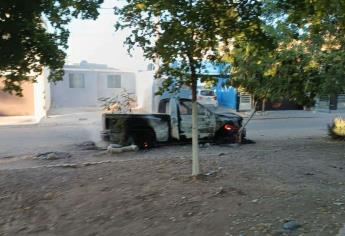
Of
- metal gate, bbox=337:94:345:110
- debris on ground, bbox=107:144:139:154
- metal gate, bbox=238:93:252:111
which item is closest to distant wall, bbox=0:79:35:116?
metal gate, bbox=238:93:252:111

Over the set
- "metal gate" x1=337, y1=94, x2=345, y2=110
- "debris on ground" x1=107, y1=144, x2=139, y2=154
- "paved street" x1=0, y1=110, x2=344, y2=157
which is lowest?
"paved street" x1=0, y1=110, x2=344, y2=157

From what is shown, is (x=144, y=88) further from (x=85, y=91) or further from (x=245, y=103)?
(x=245, y=103)

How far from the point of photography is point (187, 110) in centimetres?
1480

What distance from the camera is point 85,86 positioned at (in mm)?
39219

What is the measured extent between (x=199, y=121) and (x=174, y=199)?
8535 millimetres

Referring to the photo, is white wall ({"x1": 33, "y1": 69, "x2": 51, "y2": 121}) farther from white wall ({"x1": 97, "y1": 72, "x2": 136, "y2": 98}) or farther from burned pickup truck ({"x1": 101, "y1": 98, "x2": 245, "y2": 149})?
burned pickup truck ({"x1": 101, "y1": 98, "x2": 245, "y2": 149})

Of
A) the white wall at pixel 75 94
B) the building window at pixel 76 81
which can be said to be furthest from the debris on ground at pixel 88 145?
the building window at pixel 76 81

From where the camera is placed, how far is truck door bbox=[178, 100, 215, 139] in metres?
14.8

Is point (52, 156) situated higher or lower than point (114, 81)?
lower

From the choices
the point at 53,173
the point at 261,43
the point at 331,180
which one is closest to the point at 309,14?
the point at 261,43

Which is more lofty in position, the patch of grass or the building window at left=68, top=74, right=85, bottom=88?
the building window at left=68, top=74, right=85, bottom=88

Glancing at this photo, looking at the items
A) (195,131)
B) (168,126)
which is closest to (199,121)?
(168,126)

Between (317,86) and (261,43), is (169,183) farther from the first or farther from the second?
(317,86)

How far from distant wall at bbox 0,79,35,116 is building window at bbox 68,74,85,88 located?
8.52m
